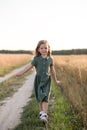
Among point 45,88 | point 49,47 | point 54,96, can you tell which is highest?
point 49,47

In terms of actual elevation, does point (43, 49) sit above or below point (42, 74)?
above

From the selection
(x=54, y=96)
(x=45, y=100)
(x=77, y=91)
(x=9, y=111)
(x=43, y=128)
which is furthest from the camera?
(x=54, y=96)

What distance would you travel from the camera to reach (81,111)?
9.24 m

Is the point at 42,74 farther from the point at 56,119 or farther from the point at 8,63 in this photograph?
the point at 8,63

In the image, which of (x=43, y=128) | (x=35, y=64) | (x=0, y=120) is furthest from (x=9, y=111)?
(x=43, y=128)

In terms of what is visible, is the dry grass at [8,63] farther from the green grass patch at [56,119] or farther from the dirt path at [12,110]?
the green grass patch at [56,119]

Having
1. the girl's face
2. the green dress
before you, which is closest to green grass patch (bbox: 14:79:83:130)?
the green dress

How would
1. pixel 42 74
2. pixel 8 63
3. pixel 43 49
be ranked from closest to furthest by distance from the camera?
pixel 43 49, pixel 42 74, pixel 8 63

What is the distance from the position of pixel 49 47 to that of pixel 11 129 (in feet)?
6.29

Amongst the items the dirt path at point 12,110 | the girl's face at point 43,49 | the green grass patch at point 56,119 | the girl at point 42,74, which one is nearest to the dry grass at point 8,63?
the dirt path at point 12,110

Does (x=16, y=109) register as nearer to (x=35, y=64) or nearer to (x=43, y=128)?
(x=35, y=64)

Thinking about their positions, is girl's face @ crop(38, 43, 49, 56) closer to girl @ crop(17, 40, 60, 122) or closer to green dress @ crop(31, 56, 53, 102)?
girl @ crop(17, 40, 60, 122)

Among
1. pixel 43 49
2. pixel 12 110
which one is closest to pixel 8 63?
pixel 12 110

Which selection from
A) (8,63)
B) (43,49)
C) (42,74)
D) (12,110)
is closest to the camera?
(43,49)
